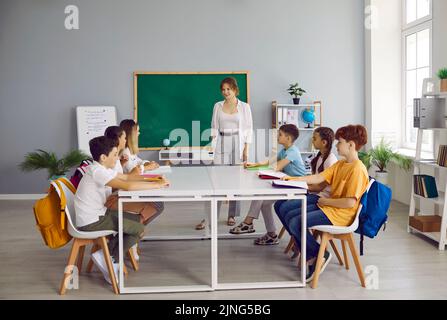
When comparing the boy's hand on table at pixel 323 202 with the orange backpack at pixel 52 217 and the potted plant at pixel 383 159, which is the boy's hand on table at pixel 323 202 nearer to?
the orange backpack at pixel 52 217

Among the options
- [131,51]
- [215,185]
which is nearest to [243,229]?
[215,185]

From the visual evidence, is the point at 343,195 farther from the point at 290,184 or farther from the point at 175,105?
the point at 175,105

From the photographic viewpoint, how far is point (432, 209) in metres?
5.60

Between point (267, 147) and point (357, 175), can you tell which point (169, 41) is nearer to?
point (267, 147)

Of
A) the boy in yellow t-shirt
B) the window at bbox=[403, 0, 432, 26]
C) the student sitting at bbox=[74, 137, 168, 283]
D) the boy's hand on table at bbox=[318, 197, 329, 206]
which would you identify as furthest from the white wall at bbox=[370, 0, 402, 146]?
the student sitting at bbox=[74, 137, 168, 283]

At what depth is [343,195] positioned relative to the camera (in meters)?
3.79

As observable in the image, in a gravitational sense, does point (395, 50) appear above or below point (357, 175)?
above

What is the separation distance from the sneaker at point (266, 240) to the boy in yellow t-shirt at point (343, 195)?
106cm

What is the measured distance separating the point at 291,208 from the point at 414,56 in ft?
12.1

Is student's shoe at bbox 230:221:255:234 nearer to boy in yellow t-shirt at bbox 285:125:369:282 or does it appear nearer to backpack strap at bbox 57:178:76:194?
boy in yellow t-shirt at bbox 285:125:369:282

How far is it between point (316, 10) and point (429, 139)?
2321 mm
